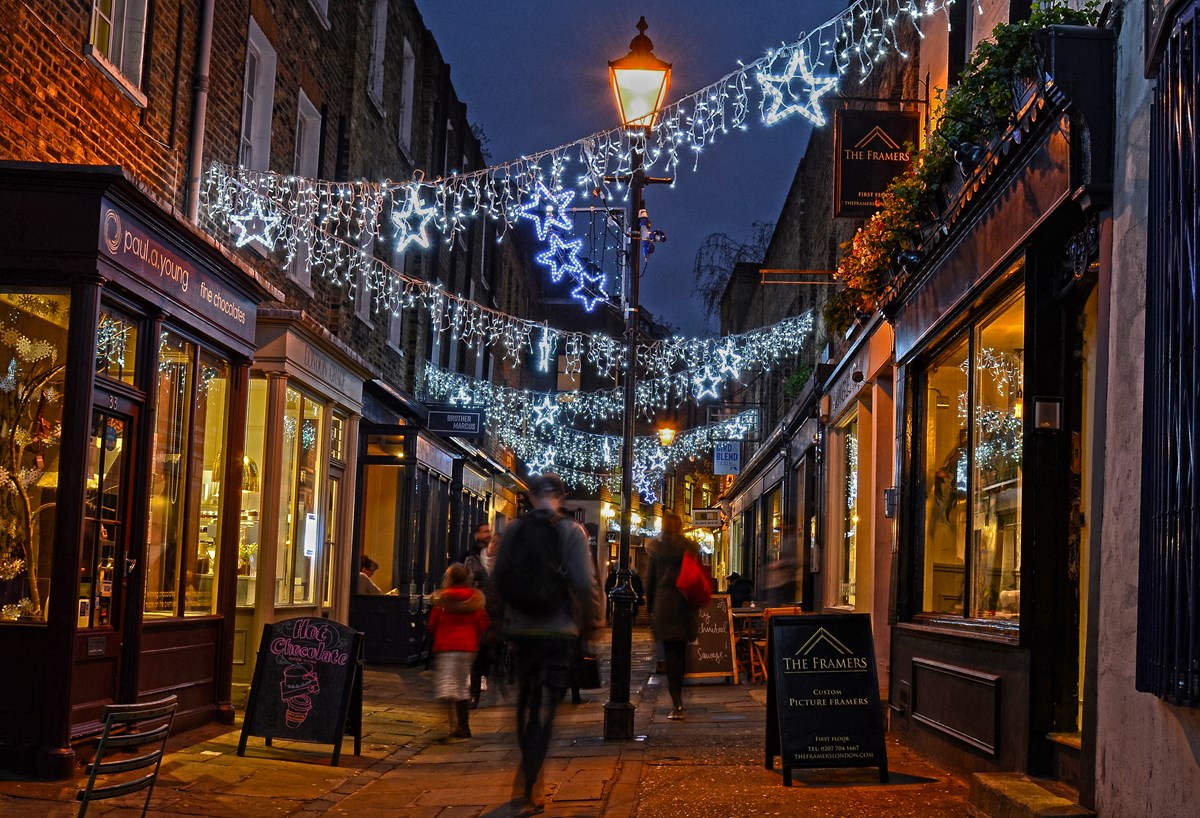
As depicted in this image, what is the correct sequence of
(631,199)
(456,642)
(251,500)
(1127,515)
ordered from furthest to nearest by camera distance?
(251,500), (631,199), (456,642), (1127,515)

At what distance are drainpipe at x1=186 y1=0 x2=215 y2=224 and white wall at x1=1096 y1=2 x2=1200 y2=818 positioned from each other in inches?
336

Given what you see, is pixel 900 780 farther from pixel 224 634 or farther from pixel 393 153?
pixel 393 153

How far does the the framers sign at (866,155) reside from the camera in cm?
1245

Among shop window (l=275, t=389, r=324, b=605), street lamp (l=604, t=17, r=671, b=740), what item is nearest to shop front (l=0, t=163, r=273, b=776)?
street lamp (l=604, t=17, r=671, b=740)

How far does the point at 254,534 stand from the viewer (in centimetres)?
1409

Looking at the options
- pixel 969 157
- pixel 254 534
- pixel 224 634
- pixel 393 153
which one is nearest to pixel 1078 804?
pixel 969 157

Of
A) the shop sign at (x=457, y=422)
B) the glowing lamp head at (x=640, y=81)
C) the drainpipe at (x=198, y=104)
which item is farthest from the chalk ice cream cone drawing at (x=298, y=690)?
the shop sign at (x=457, y=422)

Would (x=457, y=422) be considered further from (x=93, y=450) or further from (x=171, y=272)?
(x=93, y=450)

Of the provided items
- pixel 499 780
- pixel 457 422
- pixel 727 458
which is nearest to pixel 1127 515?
pixel 499 780

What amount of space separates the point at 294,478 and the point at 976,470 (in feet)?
27.6

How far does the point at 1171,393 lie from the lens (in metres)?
5.12

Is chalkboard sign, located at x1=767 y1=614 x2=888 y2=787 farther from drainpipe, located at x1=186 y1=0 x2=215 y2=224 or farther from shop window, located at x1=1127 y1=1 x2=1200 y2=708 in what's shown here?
drainpipe, located at x1=186 y1=0 x2=215 y2=224

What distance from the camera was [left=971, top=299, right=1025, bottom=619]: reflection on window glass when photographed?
27.6ft

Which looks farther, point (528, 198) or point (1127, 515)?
point (528, 198)
